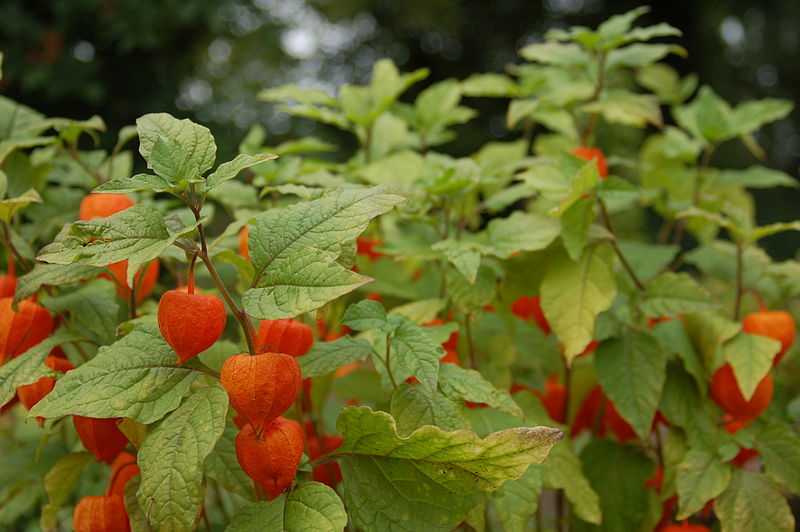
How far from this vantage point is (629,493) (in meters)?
0.85

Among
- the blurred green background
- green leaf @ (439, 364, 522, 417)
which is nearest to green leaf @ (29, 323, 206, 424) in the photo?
green leaf @ (439, 364, 522, 417)

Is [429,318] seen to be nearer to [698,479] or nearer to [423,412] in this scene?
[423,412]

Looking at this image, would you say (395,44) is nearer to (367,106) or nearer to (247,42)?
(247,42)

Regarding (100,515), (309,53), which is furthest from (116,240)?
(309,53)

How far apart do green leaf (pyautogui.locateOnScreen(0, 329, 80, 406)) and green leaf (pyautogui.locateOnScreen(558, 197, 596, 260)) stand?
50 centimetres

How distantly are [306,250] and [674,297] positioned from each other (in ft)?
1.58

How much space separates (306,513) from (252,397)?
0.33 ft

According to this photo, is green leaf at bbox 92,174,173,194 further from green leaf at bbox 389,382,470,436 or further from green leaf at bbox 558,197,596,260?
green leaf at bbox 558,197,596,260

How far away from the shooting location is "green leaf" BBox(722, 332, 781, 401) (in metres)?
0.73

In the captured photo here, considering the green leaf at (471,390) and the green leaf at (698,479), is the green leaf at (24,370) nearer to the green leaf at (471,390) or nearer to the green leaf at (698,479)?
the green leaf at (471,390)

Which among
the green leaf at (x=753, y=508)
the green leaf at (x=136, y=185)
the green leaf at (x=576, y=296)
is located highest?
the green leaf at (x=136, y=185)

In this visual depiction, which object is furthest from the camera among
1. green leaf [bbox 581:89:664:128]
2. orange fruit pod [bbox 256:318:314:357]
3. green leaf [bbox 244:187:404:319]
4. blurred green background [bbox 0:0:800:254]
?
blurred green background [bbox 0:0:800:254]

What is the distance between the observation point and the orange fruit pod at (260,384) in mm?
472

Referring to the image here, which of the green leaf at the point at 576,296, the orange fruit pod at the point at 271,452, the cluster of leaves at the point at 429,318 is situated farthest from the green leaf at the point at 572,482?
the orange fruit pod at the point at 271,452
